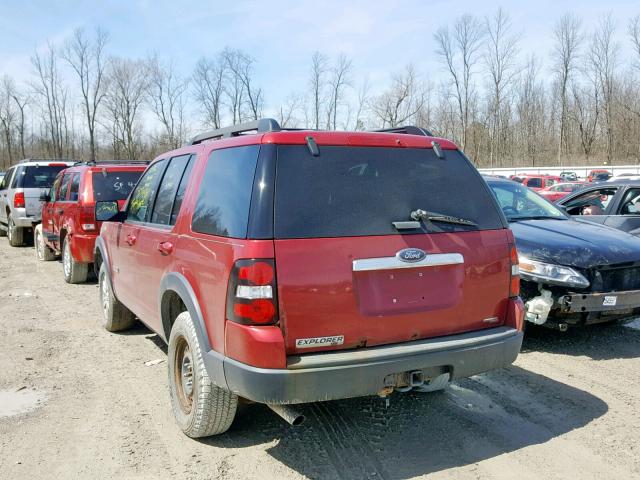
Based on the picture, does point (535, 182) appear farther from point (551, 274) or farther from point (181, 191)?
point (181, 191)

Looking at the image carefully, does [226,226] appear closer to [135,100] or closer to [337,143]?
[337,143]

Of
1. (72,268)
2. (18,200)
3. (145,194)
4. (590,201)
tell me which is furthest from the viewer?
(18,200)

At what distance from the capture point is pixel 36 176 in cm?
1312

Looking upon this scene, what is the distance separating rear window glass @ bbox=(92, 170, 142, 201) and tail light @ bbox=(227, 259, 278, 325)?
250 inches

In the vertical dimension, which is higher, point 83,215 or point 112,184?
point 112,184

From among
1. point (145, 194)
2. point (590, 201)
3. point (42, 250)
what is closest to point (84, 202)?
point (145, 194)

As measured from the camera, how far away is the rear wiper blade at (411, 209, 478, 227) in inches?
126

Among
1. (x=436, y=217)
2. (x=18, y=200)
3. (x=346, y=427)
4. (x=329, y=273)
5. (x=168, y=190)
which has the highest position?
(x=168, y=190)

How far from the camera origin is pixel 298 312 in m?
2.85

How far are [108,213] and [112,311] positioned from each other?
1291 mm

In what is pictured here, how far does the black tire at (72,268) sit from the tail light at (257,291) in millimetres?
6881

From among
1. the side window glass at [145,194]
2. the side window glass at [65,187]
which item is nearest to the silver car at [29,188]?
the side window glass at [65,187]

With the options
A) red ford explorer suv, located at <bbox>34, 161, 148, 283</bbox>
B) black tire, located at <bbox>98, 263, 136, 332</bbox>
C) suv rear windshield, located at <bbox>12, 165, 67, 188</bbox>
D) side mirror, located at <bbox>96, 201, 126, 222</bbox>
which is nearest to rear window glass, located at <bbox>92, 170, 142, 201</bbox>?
red ford explorer suv, located at <bbox>34, 161, 148, 283</bbox>

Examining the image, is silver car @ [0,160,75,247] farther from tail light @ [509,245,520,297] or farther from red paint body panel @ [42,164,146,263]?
tail light @ [509,245,520,297]
